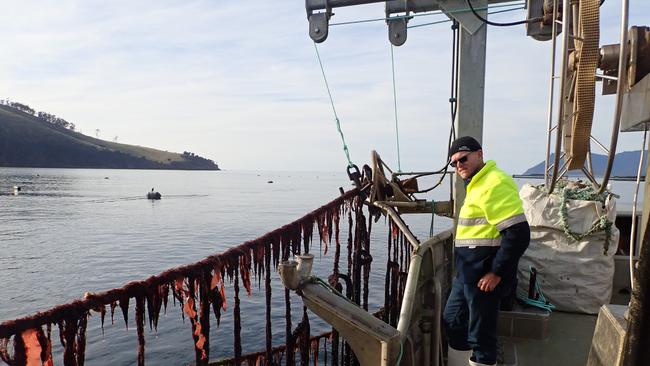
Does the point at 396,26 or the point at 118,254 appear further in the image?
the point at 118,254

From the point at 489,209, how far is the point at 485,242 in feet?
1.20

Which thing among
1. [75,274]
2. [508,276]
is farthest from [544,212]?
[75,274]

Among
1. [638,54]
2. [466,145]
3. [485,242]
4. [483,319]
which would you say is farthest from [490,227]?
[638,54]

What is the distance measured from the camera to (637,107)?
2666 mm

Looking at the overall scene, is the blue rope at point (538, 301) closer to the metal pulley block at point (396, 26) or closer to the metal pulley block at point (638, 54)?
the metal pulley block at point (638, 54)

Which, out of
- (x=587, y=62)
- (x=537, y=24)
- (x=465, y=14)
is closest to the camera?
(x=587, y=62)

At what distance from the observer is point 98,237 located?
130 feet

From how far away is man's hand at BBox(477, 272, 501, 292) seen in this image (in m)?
4.10

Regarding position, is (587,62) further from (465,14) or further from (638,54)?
(465,14)

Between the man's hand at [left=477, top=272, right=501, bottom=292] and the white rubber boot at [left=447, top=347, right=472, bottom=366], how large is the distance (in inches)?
41.6

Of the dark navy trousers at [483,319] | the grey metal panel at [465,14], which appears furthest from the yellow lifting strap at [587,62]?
the grey metal panel at [465,14]

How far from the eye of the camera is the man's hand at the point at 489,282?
4.10 meters

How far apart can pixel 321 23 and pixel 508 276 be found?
4948 mm

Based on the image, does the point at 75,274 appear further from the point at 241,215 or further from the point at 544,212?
the point at 241,215
